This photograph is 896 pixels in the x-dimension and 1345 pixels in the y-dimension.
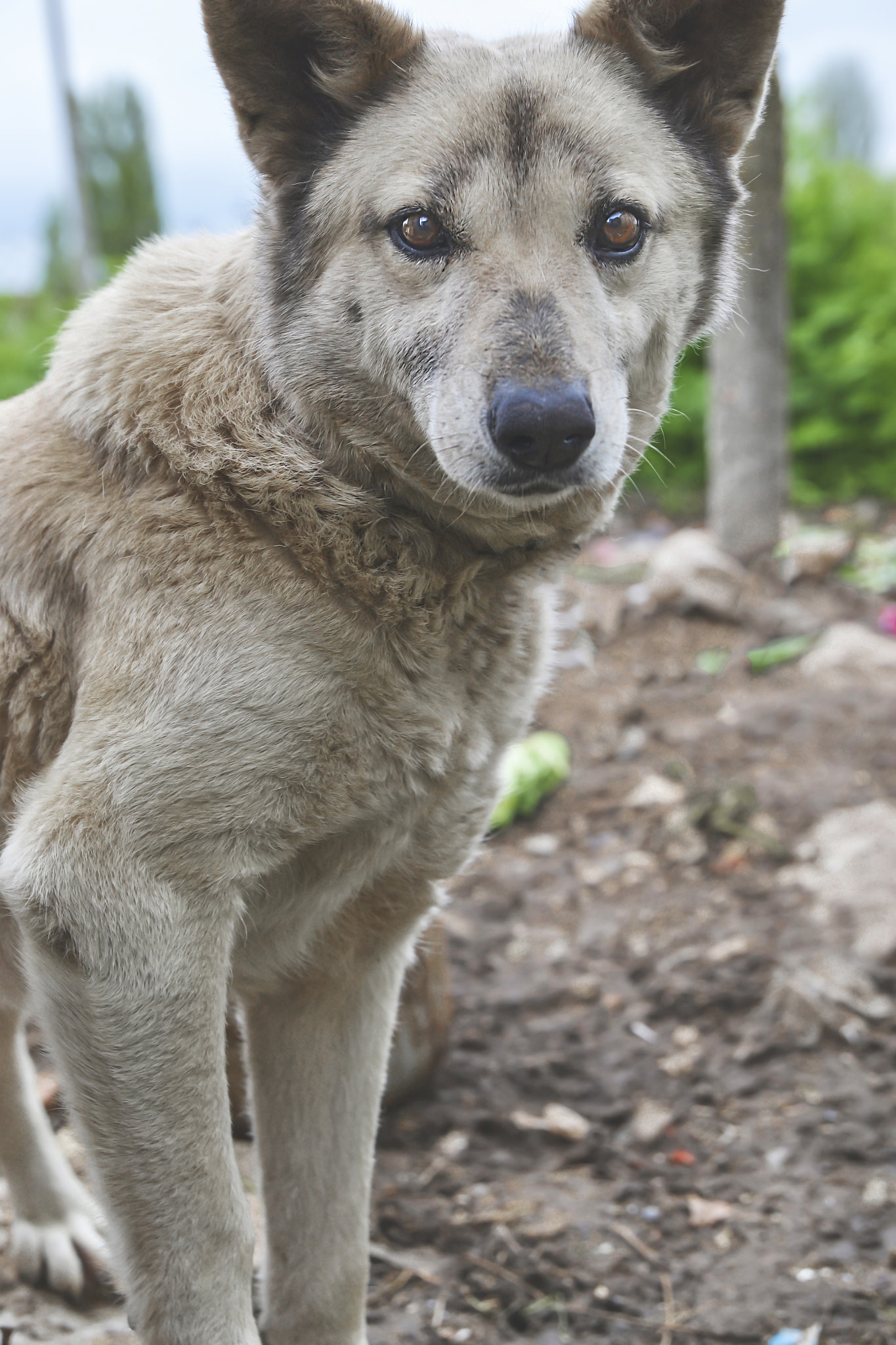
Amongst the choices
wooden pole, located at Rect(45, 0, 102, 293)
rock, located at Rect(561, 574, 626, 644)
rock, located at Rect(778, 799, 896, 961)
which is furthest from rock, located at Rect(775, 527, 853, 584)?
wooden pole, located at Rect(45, 0, 102, 293)

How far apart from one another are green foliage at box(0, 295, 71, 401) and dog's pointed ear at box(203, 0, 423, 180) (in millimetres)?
5334

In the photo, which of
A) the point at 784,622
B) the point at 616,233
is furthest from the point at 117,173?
the point at 616,233

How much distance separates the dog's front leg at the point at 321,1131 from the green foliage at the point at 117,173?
27170 mm

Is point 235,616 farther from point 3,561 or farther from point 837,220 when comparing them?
point 837,220

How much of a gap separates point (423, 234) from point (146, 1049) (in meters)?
1.54

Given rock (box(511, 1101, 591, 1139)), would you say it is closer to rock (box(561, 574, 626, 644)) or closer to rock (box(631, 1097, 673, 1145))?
rock (box(631, 1097, 673, 1145))

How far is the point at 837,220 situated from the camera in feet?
30.3

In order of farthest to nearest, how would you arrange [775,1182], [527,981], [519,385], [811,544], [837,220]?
1. [837,220]
2. [811,544]
3. [527,981]
4. [775,1182]
5. [519,385]

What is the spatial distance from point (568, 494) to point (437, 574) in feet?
0.96

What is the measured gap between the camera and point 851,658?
217 inches

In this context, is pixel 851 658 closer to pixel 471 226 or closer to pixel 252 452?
pixel 471 226

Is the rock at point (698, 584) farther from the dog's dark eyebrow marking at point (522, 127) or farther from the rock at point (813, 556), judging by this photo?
the dog's dark eyebrow marking at point (522, 127)

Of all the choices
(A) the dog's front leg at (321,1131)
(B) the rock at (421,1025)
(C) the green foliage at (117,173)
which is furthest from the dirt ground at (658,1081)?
(C) the green foliage at (117,173)

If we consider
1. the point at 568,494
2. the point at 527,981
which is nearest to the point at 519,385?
the point at 568,494
